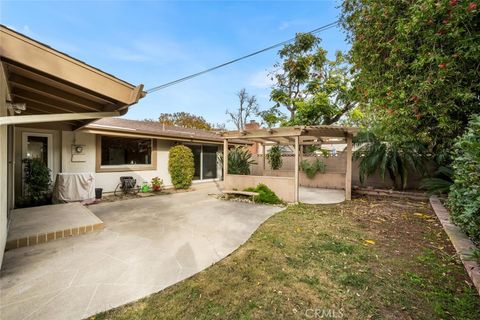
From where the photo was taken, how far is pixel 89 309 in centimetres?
215

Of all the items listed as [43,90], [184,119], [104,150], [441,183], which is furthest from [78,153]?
[184,119]

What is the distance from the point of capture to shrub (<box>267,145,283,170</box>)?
1098 centimetres

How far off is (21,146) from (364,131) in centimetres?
1134

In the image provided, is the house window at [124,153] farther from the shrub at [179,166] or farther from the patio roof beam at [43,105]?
the patio roof beam at [43,105]

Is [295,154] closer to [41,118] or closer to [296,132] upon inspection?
[296,132]

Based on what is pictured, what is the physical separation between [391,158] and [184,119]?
2540 centimetres

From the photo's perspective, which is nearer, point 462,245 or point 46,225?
point 462,245

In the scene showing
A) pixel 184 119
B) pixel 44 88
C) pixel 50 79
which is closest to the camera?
pixel 50 79

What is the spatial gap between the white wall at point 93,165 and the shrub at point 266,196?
4.66 meters

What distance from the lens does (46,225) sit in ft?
13.6

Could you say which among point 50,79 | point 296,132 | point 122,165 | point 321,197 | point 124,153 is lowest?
point 321,197

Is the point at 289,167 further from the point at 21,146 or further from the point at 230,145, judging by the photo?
the point at 21,146

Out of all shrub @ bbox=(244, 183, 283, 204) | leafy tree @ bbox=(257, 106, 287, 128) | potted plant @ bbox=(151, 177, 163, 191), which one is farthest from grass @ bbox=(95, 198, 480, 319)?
leafy tree @ bbox=(257, 106, 287, 128)

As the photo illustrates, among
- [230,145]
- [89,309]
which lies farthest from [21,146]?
[230,145]
